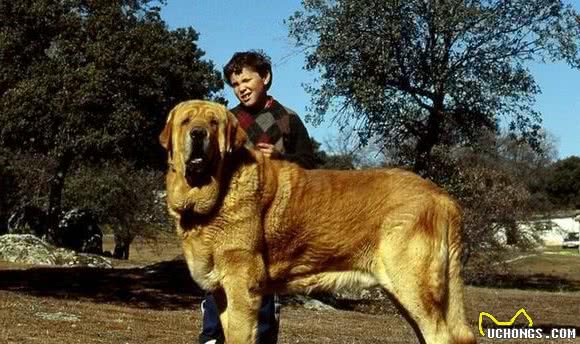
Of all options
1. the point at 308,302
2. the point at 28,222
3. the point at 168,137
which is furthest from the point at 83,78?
the point at 168,137

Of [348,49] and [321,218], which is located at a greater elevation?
[348,49]

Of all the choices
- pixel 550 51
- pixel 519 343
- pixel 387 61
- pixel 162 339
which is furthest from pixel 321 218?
pixel 550 51

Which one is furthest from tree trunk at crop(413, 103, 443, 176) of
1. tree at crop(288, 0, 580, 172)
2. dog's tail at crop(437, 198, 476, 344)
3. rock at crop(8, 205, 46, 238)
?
rock at crop(8, 205, 46, 238)

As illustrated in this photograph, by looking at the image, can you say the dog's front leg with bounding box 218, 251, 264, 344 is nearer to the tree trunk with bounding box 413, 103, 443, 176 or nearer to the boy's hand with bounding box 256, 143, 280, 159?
the boy's hand with bounding box 256, 143, 280, 159

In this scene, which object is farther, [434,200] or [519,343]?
[519,343]

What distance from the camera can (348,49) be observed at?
700 inches

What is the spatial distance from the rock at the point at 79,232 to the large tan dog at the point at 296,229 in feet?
98.0

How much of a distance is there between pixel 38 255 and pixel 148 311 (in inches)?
458

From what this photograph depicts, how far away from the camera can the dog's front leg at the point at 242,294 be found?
530 cm

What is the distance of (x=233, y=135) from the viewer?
17.8ft

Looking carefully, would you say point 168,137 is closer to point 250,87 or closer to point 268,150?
point 268,150

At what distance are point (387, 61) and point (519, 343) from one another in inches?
236

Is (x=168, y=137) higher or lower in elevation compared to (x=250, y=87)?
lower

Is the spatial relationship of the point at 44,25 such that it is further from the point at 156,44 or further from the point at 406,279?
the point at 406,279
